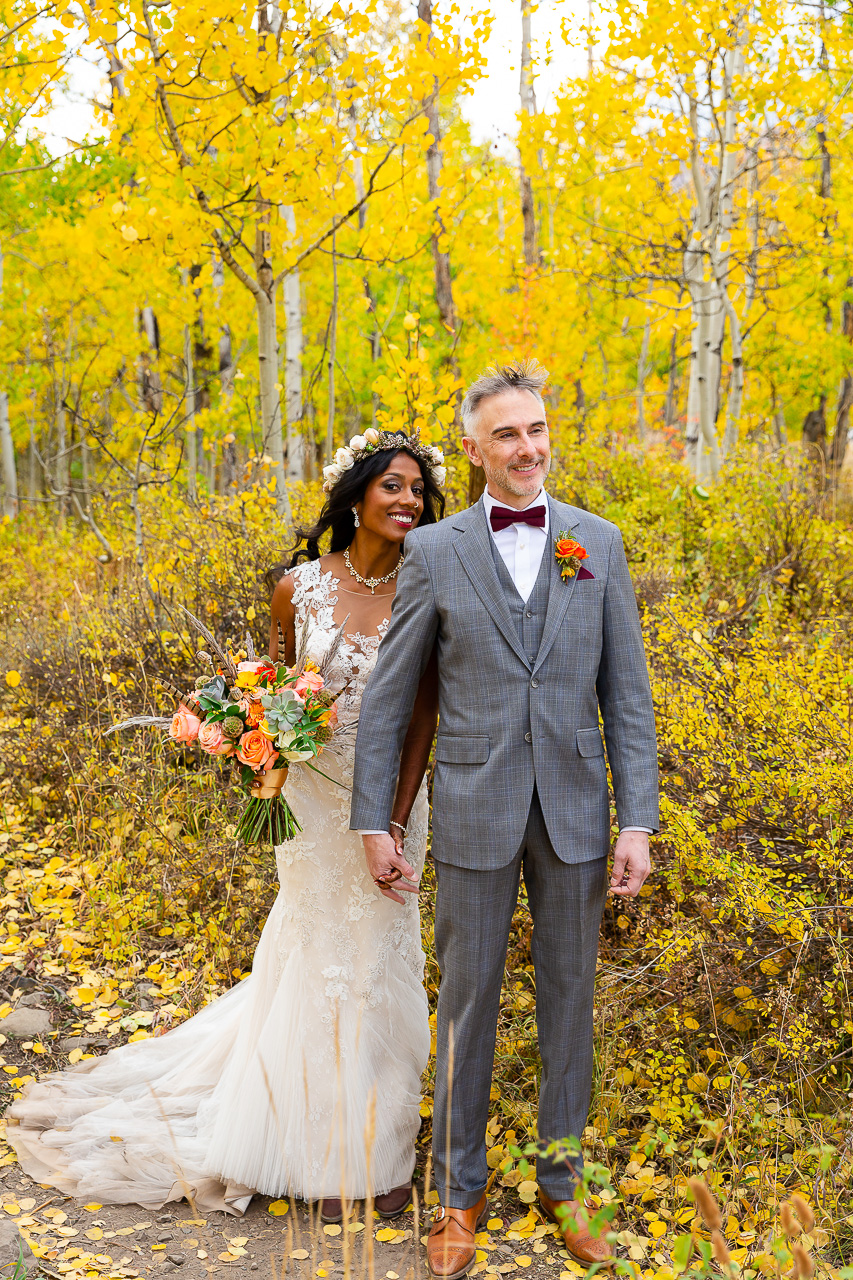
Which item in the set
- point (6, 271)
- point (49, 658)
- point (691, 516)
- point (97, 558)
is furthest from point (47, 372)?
point (691, 516)

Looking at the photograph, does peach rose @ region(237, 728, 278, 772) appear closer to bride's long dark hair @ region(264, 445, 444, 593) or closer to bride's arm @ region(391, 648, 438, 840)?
bride's arm @ region(391, 648, 438, 840)

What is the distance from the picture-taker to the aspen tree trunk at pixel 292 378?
21.9ft

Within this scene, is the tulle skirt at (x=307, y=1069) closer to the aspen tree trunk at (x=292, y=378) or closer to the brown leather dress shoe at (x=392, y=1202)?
the brown leather dress shoe at (x=392, y=1202)

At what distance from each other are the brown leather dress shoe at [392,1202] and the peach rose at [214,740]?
1338 mm

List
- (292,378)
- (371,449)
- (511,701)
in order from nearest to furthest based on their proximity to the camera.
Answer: (511,701) < (371,449) < (292,378)

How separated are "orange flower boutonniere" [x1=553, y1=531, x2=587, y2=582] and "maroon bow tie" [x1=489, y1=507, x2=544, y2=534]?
0.28ft

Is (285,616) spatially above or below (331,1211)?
above

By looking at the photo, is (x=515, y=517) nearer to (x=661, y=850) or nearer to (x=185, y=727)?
(x=185, y=727)

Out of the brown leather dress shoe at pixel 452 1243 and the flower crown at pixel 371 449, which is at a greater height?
the flower crown at pixel 371 449

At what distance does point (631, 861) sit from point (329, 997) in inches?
40.5

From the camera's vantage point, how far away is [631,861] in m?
2.38

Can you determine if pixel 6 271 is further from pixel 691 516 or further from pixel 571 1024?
pixel 571 1024

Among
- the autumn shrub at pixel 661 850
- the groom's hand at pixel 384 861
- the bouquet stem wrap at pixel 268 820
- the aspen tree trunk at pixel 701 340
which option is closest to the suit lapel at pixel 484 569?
the groom's hand at pixel 384 861

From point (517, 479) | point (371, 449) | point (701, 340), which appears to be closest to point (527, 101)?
point (701, 340)
